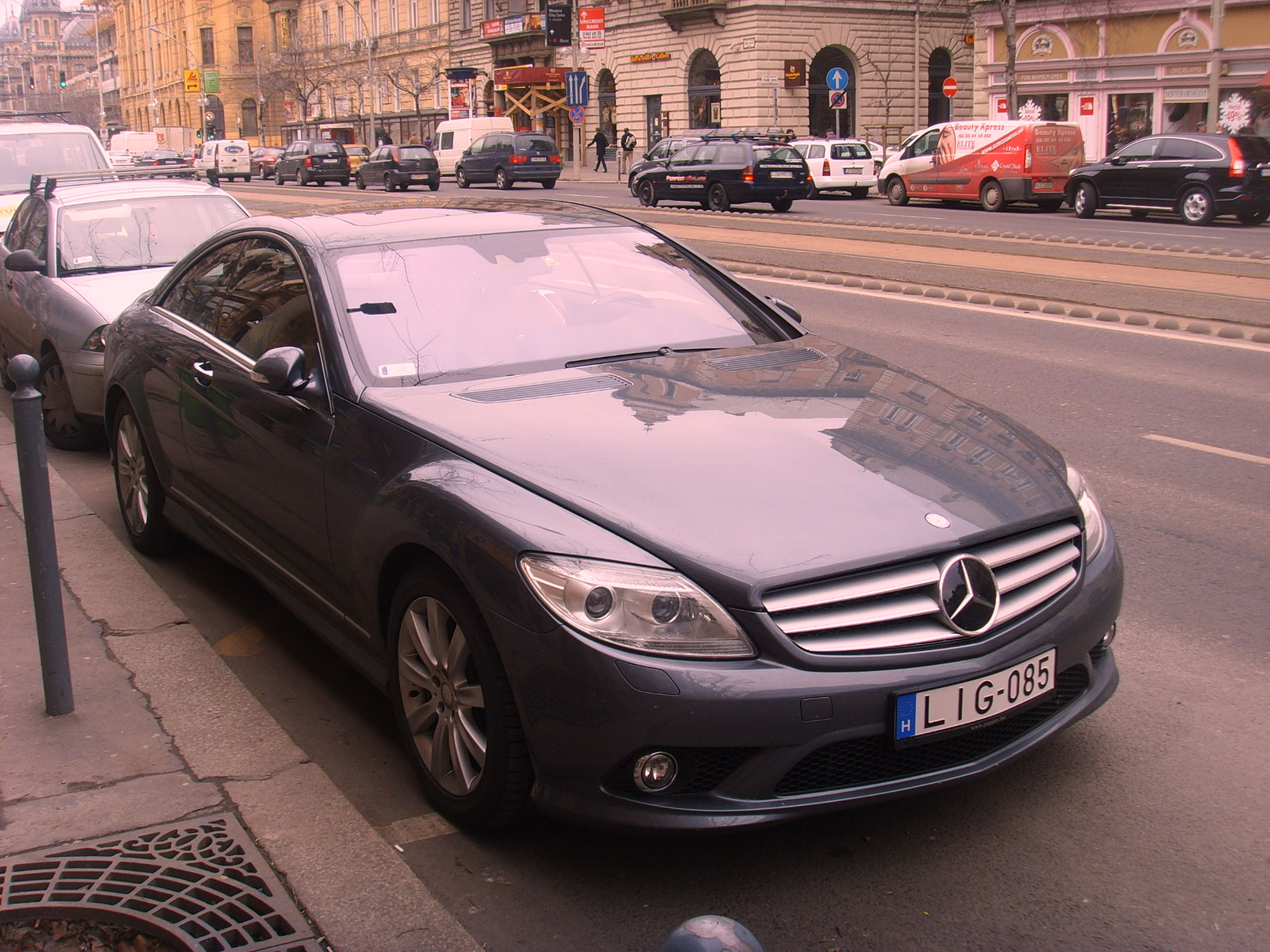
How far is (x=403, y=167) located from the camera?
45.1m

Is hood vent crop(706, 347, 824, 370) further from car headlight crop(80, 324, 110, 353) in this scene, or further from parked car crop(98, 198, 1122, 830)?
car headlight crop(80, 324, 110, 353)

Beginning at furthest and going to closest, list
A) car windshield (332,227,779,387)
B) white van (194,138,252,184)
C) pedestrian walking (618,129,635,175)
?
white van (194,138,252,184)
pedestrian walking (618,129,635,175)
car windshield (332,227,779,387)

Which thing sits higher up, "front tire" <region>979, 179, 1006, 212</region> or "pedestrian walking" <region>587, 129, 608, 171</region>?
"pedestrian walking" <region>587, 129, 608, 171</region>

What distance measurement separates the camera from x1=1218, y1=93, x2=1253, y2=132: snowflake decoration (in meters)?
35.2

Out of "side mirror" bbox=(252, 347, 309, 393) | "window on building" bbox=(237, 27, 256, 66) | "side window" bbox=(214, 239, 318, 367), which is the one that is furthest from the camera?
"window on building" bbox=(237, 27, 256, 66)

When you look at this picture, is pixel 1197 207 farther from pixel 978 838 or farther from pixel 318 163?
pixel 318 163

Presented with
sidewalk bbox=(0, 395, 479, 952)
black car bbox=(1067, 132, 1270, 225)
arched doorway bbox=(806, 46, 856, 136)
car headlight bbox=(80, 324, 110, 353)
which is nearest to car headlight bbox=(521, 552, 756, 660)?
sidewalk bbox=(0, 395, 479, 952)

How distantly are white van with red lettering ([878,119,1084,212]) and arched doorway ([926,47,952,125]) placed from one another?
26.4 metres

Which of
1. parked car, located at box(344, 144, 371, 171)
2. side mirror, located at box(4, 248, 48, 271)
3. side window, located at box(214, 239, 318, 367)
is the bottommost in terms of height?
side window, located at box(214, 239, 318, 367)

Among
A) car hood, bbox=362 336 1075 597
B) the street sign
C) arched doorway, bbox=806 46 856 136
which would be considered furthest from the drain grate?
arched doorway, bbox=806 46 856 136

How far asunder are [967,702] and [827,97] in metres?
53.9

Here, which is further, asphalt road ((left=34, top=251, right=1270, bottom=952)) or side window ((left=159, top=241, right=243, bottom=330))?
side window ((left=159, top=241, right=243, bottom=330))

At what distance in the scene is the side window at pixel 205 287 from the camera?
17.0 feet

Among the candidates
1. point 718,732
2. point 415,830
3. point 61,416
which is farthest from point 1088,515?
point 61,416
